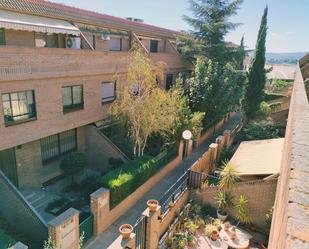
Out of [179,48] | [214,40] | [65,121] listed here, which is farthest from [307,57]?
[65,121]

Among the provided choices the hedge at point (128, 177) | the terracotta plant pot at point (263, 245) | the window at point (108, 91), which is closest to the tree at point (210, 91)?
the window at point (108, 91)

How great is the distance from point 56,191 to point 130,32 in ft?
48.7

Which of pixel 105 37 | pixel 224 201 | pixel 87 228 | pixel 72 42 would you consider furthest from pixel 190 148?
pixel 72 42

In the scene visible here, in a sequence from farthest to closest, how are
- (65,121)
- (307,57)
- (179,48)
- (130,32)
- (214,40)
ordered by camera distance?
1. (179,48)
2. (214,40)
3. (130,32)
4. (307,57)
5. (65,121)

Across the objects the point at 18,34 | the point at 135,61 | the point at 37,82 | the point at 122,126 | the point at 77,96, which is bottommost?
the point at 122,126

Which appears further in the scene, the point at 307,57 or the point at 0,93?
the point at 307,57

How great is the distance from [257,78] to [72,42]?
61.0 feet

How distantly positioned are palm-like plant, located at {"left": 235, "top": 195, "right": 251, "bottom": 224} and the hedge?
18.9 feet

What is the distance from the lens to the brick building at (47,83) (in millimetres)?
13000

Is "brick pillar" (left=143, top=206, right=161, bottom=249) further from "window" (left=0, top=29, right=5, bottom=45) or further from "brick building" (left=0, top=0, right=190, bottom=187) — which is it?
"window" (left=0, top=29, right=5, bottom=45)

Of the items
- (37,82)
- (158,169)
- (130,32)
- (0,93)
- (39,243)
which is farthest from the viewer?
(130,32)

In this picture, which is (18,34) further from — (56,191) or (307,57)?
(307,57)

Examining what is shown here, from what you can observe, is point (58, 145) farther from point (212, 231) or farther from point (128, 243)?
point (212, 231)

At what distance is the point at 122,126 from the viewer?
61.2 ft
